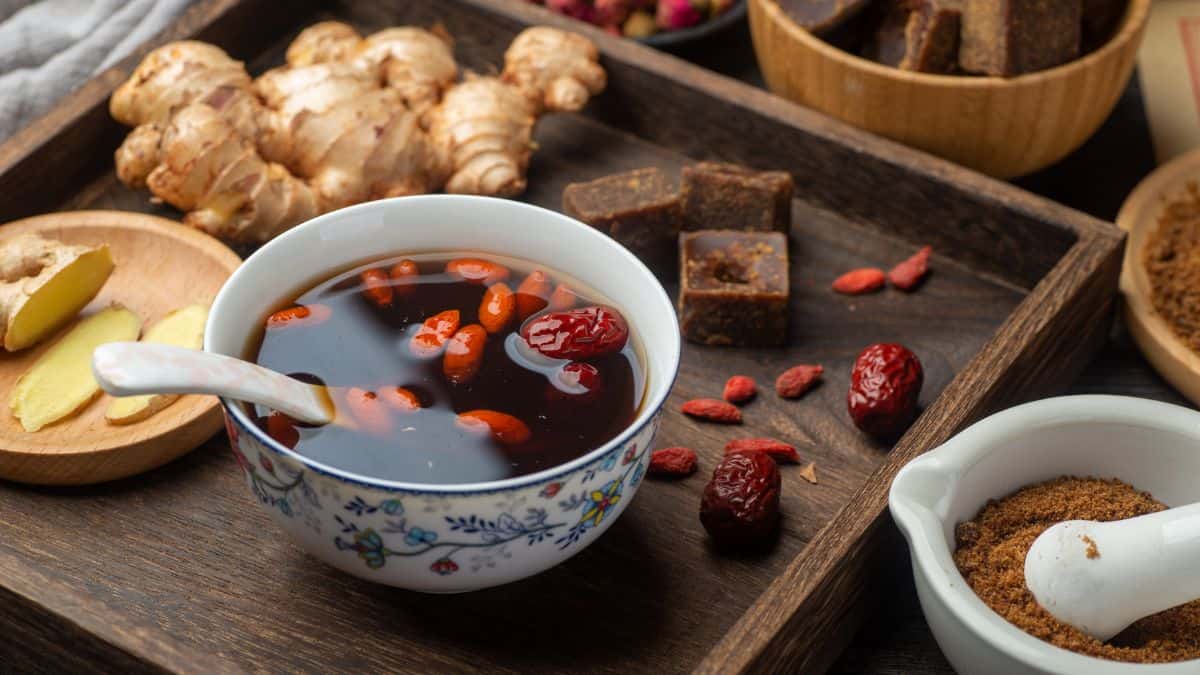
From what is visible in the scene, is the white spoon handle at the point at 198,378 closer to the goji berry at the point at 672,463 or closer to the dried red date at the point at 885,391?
the goji berry at the point at 672,463

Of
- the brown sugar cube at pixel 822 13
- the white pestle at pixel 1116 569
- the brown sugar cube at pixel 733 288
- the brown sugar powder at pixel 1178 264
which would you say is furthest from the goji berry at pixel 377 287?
the brown sugar powder at pixel 1178 264

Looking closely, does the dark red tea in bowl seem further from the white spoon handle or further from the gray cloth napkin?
the gray cloth napkin

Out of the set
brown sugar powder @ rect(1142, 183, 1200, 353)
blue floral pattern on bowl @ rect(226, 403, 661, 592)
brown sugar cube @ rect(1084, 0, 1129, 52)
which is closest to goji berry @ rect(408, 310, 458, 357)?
blue floral pattern on bowl @ rect(226, 403, 661, 592)

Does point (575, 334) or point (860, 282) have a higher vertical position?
point (575, 334)

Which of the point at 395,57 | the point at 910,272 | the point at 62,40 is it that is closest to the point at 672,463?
the point at 910,272

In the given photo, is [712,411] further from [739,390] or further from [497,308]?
[497,308]

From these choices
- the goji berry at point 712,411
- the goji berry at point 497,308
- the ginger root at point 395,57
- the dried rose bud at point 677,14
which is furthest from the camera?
the dried rose bud at point 677,14
